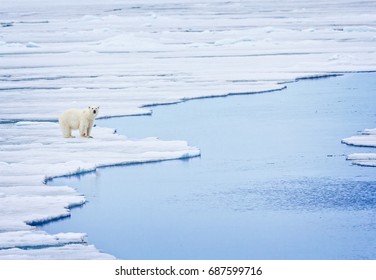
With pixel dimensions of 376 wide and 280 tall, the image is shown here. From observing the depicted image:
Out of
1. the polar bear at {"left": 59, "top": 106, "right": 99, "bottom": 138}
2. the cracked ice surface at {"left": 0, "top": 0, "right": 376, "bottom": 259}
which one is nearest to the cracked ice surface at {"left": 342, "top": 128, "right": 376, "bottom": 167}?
the cracked ice surface at {"left": 0, "top": 0, "right": 376, "bottom": 259}

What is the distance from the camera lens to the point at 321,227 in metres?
6.32

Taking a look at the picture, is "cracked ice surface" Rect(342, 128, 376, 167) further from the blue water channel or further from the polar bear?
the polar bear

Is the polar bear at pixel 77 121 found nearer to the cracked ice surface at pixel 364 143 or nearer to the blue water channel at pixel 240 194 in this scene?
the blue water channel at pixel 240 194

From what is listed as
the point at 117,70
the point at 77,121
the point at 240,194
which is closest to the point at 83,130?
the point at 77,121

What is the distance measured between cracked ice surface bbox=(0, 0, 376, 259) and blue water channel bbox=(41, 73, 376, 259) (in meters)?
0.29

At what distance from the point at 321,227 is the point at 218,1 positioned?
133ft

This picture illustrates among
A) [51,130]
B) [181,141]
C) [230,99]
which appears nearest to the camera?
[181,141]

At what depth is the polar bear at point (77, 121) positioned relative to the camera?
920 centimetres

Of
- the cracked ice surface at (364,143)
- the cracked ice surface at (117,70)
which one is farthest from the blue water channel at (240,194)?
the cracked ice surface at (117,70)

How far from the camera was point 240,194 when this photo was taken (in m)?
7.24

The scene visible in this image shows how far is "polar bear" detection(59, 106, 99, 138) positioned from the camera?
9.20 meters

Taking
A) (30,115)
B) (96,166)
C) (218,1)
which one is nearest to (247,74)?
(30,115)

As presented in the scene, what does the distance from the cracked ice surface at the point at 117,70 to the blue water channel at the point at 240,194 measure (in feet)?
0.94

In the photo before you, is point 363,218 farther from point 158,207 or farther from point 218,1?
point 218,1
